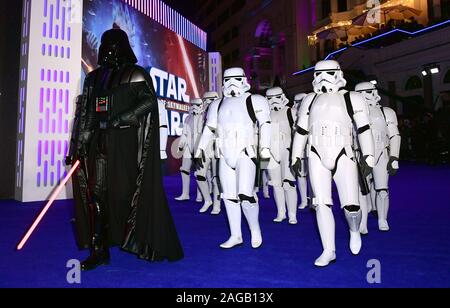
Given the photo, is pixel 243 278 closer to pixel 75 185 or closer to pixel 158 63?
pixel 75 185

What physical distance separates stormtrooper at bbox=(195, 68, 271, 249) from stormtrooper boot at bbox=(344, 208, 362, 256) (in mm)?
831

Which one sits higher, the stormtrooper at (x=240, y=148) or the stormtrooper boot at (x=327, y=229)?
the stormtrooper at (x=240, y=148)

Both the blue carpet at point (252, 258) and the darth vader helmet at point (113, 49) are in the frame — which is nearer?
the blue carpet at point (252, 258)

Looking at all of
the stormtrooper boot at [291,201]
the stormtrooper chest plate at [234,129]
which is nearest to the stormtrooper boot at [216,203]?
the stormtrooper boot at [291,201]

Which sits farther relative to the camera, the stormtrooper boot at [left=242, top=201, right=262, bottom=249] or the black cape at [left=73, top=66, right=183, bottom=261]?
the stormtrooper boot at [left=242, top=201, right=262, bottom=249]

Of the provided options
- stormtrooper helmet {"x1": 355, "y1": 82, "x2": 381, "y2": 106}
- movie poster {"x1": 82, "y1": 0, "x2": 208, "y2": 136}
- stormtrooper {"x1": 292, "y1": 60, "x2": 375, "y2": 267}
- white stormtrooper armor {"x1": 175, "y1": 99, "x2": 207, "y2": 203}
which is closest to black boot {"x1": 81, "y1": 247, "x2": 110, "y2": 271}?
stormtrooper {"x1": 292, "y1": 60, "x2": 375, "y2": 267}

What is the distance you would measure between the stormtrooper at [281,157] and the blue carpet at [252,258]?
28 centimetres

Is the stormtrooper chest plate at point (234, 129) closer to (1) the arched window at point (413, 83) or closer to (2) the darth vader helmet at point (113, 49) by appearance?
(2) the darth vader helmet at point (113, 49)

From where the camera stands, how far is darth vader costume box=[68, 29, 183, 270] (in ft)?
8.75

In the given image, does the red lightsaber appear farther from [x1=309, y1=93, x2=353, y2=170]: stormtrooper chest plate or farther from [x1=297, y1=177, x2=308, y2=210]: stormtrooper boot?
[x1=297, y1=177, x2=308, y2=210]: stormtrooper boot

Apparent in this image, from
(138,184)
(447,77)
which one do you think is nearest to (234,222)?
(138,184)

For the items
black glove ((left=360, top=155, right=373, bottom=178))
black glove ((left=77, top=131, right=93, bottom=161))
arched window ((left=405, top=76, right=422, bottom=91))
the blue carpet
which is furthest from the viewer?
arched window ((left=405, top=76, right=422, bottom=91))

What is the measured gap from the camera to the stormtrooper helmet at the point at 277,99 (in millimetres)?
4922

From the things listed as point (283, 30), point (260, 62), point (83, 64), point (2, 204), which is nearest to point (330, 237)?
point (2, 204)
